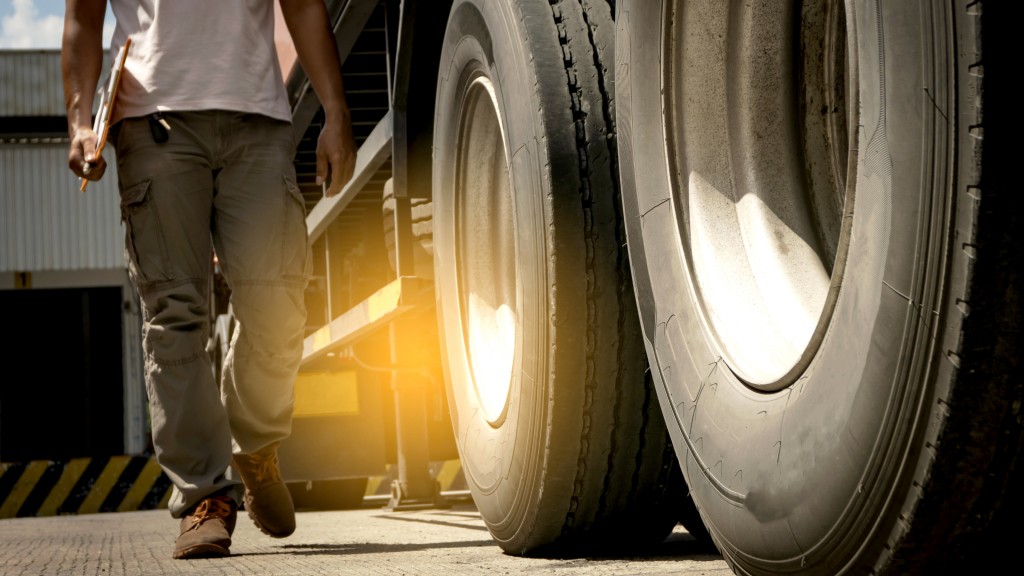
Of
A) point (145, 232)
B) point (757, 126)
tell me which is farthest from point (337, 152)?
point (757, 126)

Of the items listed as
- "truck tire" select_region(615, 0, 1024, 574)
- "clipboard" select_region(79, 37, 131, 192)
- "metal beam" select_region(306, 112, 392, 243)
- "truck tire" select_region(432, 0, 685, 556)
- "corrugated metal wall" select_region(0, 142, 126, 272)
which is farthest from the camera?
"corrugated metal wall" select_region(0, 142, 126, 272)

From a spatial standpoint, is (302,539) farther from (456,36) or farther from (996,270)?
(996,270)

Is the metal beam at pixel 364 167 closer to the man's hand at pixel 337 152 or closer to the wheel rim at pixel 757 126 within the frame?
the man's hand at pixel 337 152

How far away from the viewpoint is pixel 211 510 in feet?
8.22

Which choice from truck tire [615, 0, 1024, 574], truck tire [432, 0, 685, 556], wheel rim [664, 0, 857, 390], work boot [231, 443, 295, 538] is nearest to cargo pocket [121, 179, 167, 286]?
work boot [231, 443, 295, 538]

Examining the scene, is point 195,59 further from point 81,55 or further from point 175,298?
point 175,298

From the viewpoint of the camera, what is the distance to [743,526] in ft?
4.22

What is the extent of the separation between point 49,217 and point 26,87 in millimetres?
1746

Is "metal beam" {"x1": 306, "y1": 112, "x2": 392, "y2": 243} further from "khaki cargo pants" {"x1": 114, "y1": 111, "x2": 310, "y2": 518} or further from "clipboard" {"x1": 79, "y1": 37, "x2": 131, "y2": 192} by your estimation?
"clipboard" {"x1": 79, "y1": 37, "x2": 131, "y2": 192}

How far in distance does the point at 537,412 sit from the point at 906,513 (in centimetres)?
90

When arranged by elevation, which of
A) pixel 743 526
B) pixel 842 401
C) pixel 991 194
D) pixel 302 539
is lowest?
pixel 302 539

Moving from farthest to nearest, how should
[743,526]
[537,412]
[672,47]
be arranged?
[537,412]
[672,47]
[743,526]

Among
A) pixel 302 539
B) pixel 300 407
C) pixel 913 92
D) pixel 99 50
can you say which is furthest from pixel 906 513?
pixel 300 407

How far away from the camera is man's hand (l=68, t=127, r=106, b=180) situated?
2.46 meters
